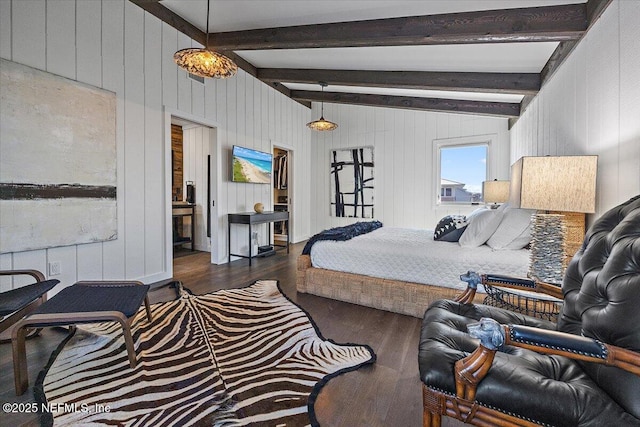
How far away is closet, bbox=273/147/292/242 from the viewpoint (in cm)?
643

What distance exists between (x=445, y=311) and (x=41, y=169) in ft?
11.2

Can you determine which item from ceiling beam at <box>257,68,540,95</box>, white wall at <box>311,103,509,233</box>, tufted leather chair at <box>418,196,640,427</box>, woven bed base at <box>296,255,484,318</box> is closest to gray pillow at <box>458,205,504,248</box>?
woven bed base at <box>296,255,484,318</box>

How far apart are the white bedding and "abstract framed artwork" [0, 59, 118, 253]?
2.31m

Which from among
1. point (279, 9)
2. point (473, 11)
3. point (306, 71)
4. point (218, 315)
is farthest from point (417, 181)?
point (218, 315)

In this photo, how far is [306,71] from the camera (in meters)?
4.68

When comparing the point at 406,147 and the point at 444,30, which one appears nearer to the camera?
the point at 444,30

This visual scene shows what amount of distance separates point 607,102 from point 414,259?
1.72 meters

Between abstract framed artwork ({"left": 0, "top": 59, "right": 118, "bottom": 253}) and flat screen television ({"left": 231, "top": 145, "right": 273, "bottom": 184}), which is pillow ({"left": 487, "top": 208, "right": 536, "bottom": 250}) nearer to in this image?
flat screen television ({"left": 231, "top": 145, "right": 273, "bottom": 184})

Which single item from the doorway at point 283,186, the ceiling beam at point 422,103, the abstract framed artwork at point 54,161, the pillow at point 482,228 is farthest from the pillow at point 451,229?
the doorway at point 283,186

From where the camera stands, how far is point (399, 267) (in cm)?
267

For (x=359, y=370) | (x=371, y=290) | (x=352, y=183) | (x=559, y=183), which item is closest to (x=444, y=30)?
(x=559, y=183)

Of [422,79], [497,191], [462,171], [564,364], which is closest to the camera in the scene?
[564,364]

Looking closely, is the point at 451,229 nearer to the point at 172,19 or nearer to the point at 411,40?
the point at 411,40

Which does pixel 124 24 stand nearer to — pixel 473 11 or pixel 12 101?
pixel 12 101
